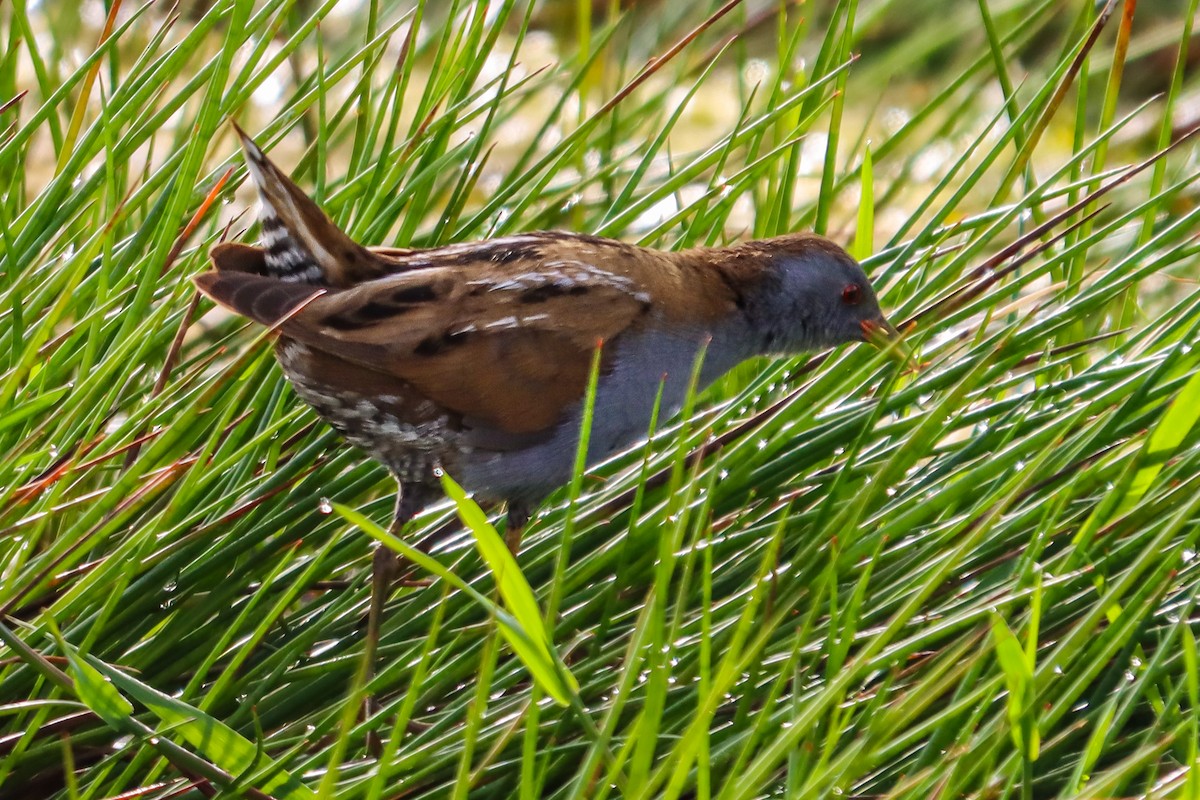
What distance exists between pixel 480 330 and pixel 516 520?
37 cm

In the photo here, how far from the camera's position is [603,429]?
2.37 metres

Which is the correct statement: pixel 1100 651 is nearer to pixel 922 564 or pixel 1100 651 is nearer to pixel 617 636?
pixel 922 564

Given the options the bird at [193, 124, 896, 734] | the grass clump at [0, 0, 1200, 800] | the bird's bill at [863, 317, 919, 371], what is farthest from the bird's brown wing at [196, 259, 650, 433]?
the bird's bill at [863, 317, 919, 371]

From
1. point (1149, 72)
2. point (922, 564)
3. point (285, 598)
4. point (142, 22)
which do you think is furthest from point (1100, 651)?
point (1149, 72)

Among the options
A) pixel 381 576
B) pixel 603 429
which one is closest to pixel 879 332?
pixel 603 429

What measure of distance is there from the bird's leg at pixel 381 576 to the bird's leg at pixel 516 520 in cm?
17

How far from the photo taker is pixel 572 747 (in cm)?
171

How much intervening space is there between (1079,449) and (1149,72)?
16.0 feet

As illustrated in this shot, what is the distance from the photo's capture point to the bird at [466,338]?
2.20 metres

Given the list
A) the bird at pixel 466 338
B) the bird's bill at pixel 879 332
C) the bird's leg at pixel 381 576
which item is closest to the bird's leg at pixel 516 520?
the bird at pixel 466 338

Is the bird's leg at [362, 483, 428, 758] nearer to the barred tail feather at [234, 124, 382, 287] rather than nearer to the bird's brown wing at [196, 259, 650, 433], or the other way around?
the bird's brown wing at [196, 259, 650, 433]

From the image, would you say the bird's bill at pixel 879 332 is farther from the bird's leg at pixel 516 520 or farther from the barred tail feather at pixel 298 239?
the barred tail feather at pixel 298 239

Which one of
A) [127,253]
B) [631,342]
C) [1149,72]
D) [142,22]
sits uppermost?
[142,22]

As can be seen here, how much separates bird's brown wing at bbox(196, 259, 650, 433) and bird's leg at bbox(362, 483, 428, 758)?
18 cm
